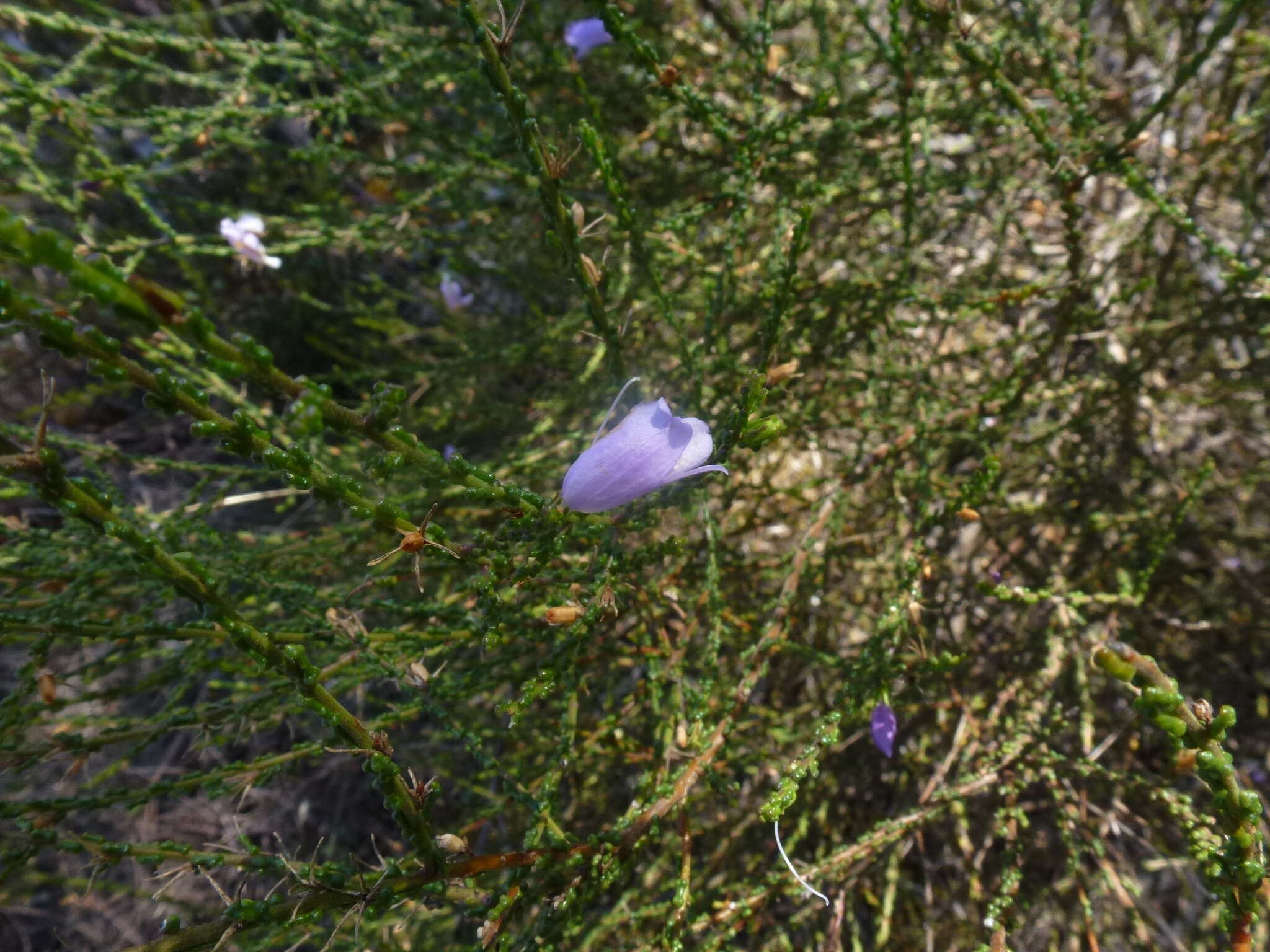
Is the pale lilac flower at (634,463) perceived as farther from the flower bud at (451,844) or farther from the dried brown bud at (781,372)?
the flower bud at (451,844)

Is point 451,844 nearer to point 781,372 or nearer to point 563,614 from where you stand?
point 563,614

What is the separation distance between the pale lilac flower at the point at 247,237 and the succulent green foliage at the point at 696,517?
0.13 meters

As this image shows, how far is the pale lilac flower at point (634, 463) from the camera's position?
84cm

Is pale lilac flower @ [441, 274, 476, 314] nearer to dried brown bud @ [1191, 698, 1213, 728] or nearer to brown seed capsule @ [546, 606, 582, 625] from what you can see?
brown seed capsule @ [546, 606, 582, 625]

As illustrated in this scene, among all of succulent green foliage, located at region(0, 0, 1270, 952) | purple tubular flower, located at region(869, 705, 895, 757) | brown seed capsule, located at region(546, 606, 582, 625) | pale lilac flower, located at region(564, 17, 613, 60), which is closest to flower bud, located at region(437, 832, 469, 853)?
succulent green foliage, located at region(0, 0, 1270, 952)

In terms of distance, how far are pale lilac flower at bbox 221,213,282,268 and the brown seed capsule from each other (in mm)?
1238

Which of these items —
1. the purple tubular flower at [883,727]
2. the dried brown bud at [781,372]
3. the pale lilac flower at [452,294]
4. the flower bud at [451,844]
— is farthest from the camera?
the pale lilac flower at [452,294]

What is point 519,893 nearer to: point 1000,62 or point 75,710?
point 1000,62

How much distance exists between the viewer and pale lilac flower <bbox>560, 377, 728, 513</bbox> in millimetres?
838

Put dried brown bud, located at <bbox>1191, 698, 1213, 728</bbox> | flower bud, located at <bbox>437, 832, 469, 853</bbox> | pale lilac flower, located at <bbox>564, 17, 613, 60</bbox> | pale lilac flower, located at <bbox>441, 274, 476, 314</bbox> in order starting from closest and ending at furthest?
dried brown bud, located at <bbox>1191, 698, 1213, 728</bbox> → flower bud, located at <bbox>437, 832, 469, 853</bbox> → pale lilac flower, located at <bbox>564, 17, 613, 60</bbox> → pale lilac flower, located at <bbox>441, 274, 476, 314</bbox>

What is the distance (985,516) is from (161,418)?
3198 millimetres

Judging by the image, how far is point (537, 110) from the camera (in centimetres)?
197

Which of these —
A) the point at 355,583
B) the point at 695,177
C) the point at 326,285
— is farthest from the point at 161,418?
the point at 695,177

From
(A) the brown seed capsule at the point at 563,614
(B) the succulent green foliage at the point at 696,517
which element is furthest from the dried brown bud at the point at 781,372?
(A) the brown seed capsule at the point at 563,614
